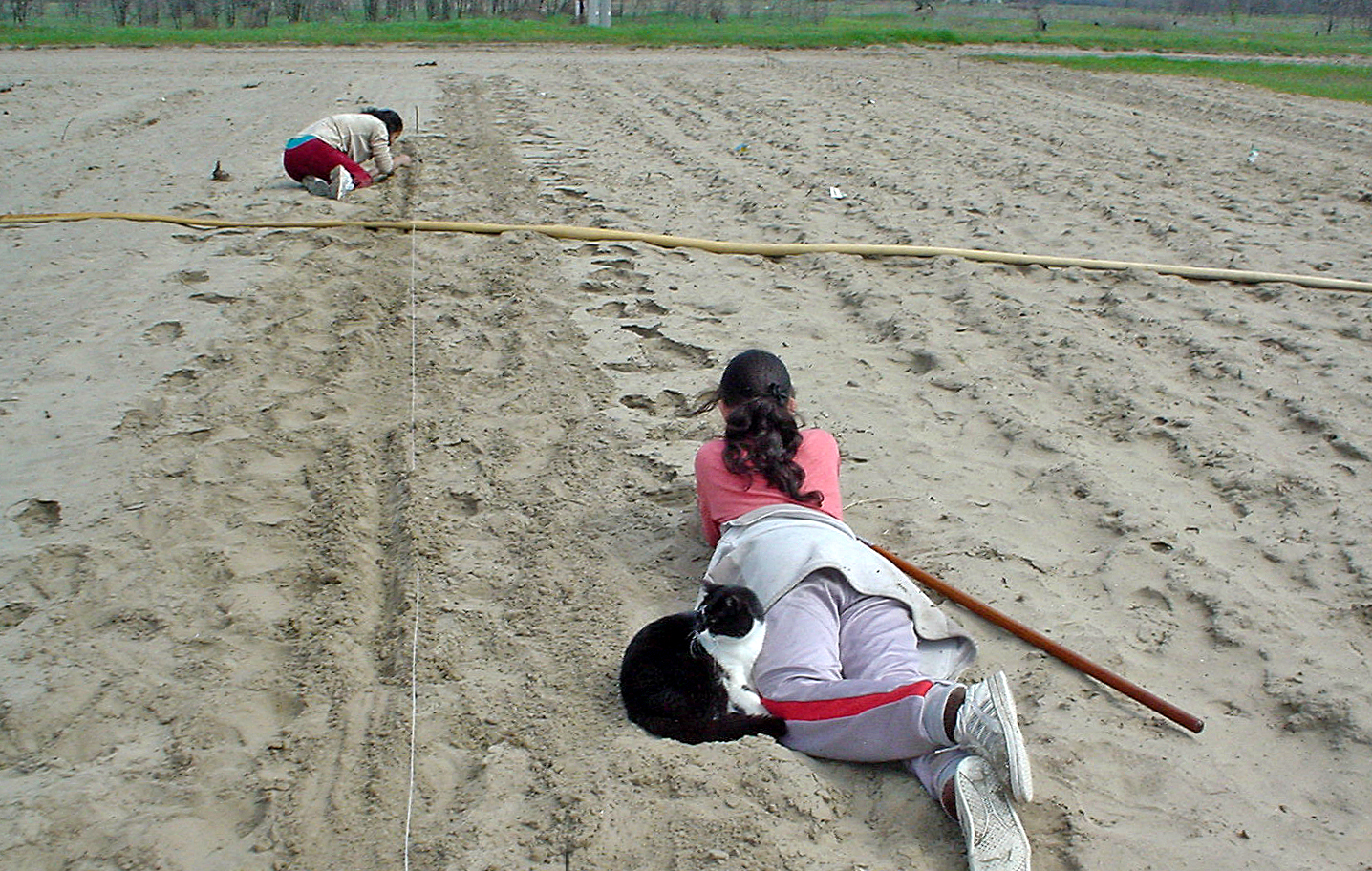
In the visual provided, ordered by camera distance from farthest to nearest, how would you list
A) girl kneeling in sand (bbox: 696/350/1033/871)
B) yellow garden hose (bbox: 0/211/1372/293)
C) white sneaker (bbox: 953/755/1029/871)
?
yellow garden hose (bbox: 0/211/1372/293)
girl kneeling in sand (bbox: 696/350/1033/871)
white sneaker (bbox: 953/755/1029/871)

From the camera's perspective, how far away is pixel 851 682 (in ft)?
9.47

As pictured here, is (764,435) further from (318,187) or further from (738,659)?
(318,187)

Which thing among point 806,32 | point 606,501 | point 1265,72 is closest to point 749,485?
point 606,501

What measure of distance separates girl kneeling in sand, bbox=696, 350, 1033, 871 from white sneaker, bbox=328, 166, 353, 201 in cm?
552

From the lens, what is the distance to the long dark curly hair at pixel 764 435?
358 centimetres

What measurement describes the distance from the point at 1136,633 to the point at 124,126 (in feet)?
37.8

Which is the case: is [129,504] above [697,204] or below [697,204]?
Result: below

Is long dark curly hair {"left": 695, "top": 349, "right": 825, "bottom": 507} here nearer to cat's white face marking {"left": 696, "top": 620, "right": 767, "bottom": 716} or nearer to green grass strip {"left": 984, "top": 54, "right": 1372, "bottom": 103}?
cat's white face marking {"left": 696, "top": 620, "right": 767, "bottom": 716}

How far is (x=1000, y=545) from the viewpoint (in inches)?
153

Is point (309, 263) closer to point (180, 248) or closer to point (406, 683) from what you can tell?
point (180, 248)

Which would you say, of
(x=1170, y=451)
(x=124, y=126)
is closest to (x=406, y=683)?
(x=1170, y=451)

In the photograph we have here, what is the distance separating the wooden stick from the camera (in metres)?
2.95

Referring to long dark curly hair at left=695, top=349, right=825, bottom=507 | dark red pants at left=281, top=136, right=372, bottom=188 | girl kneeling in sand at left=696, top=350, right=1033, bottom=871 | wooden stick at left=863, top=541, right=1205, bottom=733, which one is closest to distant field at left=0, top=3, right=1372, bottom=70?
dark red pants at left=281, top=136, right=372, bottom=188

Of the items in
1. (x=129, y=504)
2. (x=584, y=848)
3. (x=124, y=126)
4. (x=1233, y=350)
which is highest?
(x=124, y=126)
